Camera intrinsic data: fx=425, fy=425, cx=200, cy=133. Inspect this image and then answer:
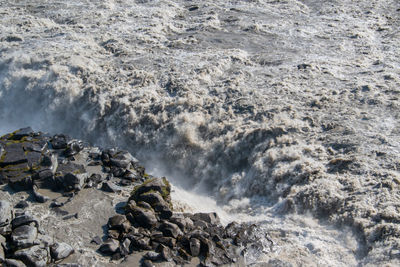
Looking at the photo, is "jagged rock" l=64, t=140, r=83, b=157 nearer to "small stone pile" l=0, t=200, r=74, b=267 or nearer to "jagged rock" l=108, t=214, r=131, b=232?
"small stone pile" l=0, t=200, r=74, b=267

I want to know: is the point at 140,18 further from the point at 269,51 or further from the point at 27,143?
A: the point at 27,143

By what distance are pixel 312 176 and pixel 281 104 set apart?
348 centimetres

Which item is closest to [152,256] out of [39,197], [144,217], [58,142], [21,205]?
[144,217]

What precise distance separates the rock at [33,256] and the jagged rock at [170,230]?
230 cm

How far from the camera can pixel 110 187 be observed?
10398 mm

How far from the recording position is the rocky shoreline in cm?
817

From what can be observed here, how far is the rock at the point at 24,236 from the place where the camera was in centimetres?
799

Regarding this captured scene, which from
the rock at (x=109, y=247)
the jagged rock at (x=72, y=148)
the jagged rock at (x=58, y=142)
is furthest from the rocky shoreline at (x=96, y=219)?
the jagged rock at (x=58, y=142)

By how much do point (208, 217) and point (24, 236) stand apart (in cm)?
377

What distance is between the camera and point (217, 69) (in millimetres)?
15109

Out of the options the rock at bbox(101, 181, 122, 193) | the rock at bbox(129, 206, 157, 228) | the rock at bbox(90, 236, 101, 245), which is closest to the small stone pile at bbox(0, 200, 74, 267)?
the rock at bbox(90, 236, 101, 245)

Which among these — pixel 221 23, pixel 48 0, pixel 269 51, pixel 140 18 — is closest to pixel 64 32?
pixel 140 18

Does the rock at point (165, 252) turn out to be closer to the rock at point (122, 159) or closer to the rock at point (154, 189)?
the rock at point (154, 189)

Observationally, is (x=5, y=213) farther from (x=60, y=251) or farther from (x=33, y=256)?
(x=60, y=251)
